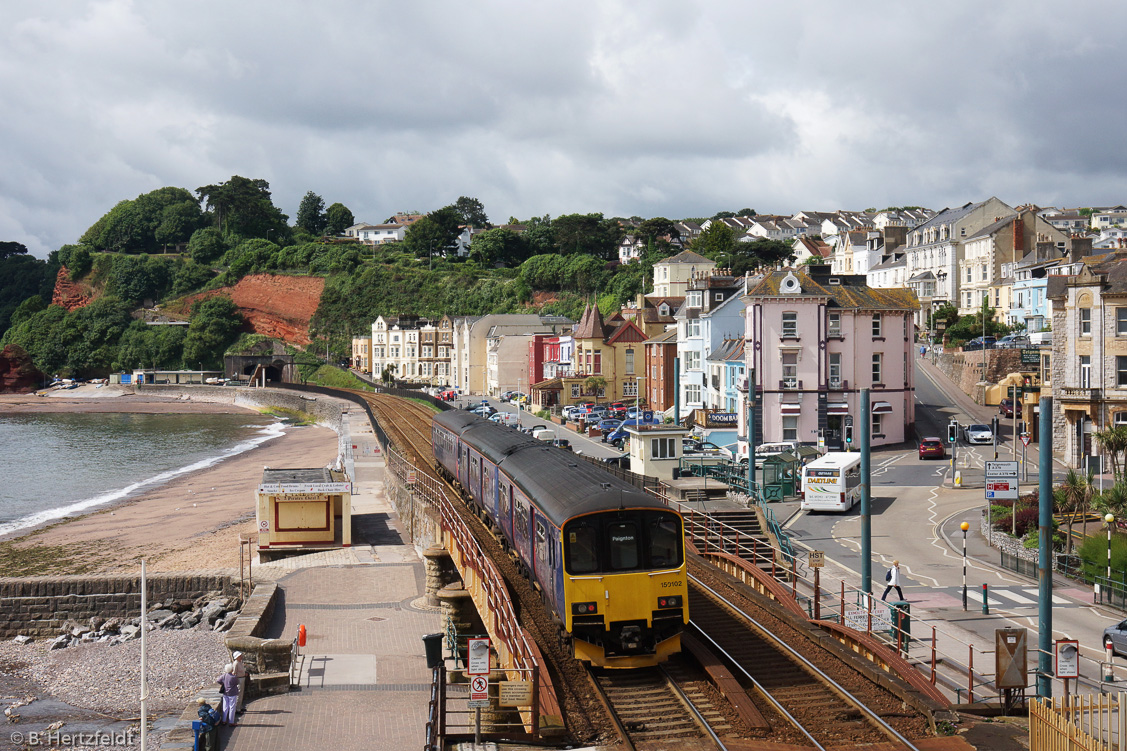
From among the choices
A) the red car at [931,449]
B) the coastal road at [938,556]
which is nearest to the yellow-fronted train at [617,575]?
the coastal road at [938,556]

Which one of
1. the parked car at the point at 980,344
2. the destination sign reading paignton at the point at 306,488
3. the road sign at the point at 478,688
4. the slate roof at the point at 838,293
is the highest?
the slate roof at the point at 838,293

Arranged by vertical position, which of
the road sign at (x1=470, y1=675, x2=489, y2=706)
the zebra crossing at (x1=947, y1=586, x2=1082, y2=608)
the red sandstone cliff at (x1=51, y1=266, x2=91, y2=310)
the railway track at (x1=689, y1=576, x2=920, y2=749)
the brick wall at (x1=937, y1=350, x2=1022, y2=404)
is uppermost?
the red sandstone cliff at (x1=51, y1=266, x2=91, y2=310)

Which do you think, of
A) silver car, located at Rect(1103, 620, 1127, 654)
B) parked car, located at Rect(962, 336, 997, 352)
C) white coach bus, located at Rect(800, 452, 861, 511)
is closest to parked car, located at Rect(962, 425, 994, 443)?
white coach bus, located at Rect(800, 452, 861, 511)

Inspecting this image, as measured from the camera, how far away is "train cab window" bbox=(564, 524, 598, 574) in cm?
1466

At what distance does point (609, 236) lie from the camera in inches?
5340

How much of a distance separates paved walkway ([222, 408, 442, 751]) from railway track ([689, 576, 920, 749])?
528cm

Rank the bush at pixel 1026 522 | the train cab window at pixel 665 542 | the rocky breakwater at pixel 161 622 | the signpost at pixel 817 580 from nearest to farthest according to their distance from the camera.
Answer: the train cab window at pixel 665 542 < the signpost at pixel 817 580 < the rocky breakwater at pixel 161 622 < the bush at pixel 1026 522

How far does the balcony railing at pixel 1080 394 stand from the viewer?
38.2 m

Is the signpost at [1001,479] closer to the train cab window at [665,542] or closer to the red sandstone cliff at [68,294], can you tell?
the train cab window at [665,542]

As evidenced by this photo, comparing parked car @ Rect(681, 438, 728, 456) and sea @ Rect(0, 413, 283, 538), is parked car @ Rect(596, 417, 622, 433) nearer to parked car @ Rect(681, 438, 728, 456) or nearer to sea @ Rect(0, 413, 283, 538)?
parked car @ Rect(681, 438, 728, 456)

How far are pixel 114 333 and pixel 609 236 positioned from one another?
266 ft

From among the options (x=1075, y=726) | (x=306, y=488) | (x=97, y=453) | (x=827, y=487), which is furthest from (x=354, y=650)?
(x=97, y=453)

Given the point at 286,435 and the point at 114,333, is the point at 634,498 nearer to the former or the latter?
the point at 286,435

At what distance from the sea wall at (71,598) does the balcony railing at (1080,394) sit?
1259 inches
